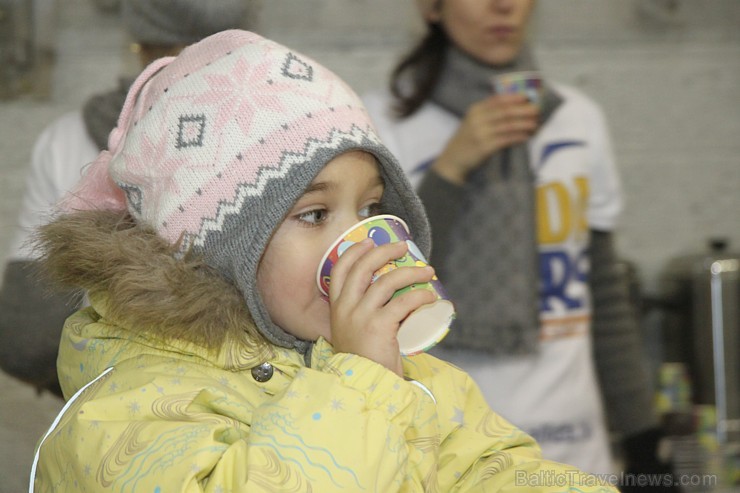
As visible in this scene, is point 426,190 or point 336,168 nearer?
point 336,168

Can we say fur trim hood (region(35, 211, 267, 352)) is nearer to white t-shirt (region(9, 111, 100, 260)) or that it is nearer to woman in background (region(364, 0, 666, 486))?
white t-shirt (region(9, 111, 100, 260))

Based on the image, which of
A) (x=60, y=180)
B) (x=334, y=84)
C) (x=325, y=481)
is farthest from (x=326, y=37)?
(x=325, y=481)

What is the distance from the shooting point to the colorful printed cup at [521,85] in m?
1.94

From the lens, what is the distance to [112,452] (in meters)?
1.08

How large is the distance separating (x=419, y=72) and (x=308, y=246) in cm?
91

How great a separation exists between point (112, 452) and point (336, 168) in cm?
45

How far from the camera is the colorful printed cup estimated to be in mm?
1940

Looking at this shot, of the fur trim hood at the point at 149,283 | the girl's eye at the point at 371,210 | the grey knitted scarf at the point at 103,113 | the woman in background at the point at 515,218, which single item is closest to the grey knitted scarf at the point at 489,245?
the woman in background at the point at 515,218

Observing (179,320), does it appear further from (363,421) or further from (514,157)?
(514,157)

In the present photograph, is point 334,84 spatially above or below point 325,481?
above

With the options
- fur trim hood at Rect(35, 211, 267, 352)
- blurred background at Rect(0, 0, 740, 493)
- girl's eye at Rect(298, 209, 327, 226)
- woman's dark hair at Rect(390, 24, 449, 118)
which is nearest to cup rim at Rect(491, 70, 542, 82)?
woman's dark hair at Rect(390, 24, 449, 118)

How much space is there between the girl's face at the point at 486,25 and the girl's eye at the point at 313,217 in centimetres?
86

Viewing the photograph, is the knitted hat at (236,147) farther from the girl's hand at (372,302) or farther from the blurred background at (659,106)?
the blurred background at (659,106)

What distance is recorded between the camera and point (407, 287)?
1161 millimetres
